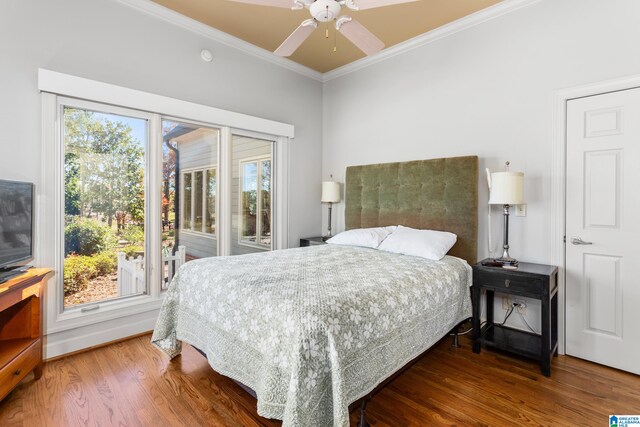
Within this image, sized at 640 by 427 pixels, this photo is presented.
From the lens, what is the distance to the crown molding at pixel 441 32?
2.95 meters

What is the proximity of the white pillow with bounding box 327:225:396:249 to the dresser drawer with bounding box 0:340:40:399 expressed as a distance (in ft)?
8.62

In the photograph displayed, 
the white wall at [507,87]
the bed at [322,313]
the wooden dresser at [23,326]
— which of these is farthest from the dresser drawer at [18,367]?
the white wall at [507,87]

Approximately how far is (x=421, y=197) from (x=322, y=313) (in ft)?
7.57

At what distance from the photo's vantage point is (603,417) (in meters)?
1.88

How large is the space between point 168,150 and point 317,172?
207 cm

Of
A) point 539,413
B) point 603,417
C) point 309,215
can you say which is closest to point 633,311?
point 603,417

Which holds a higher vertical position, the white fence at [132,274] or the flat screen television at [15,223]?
the flat screen television at [15,223]

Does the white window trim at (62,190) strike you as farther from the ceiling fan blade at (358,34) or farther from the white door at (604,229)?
the white door at (604,229)

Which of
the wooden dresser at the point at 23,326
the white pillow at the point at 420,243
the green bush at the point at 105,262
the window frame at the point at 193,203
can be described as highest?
the window frame at the point at 193,203

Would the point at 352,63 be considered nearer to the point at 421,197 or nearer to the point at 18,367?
the point at 421,197

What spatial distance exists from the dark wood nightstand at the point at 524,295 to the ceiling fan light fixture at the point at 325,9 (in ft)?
Result: 7.26

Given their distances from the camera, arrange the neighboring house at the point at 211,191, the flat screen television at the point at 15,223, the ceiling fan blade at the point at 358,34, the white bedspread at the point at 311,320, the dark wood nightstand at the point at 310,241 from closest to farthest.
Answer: the white bedspread at the point at 311,320 < the flat screen television at the point at 15,223 < the ceiling fan blade at the point at 358,34 < the neighboring house at the point at 211,191 < the dark wood nightstand at the point at 310,241

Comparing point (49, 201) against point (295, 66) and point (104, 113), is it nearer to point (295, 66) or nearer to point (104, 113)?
point (104, 113)

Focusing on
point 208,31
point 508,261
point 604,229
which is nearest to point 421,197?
point 508,261
